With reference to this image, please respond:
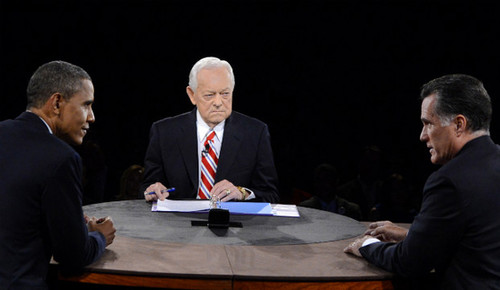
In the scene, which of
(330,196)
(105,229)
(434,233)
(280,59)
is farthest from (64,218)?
Answer: (280,59)

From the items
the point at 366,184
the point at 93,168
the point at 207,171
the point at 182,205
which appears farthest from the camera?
the point at 366,184

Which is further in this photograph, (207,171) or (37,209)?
(207,171)

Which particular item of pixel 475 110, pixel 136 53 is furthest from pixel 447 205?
pixel 136 53

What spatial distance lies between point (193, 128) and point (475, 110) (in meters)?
1.80

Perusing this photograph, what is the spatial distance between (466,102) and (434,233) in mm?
458

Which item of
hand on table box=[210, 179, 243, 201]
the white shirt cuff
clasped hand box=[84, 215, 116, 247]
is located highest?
the white shirt cuff

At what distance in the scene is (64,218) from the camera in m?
1.88

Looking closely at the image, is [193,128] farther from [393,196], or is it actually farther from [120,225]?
[393,196]

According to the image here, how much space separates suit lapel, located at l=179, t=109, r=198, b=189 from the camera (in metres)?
3.31

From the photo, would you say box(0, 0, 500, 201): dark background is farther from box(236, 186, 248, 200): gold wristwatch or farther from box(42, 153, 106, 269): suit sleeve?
box(42, 153, 106, 269): suit sleeve

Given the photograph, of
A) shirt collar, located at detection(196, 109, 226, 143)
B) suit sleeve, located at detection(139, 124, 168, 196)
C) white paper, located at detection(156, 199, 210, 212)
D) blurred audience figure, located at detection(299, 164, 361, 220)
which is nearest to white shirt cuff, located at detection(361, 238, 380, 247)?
white paper, located at detection(156, 199, 210, 212)

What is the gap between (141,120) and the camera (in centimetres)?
551

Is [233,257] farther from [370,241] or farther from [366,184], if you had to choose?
[366,184]

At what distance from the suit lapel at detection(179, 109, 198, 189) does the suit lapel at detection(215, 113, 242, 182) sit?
133mm
